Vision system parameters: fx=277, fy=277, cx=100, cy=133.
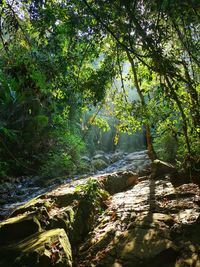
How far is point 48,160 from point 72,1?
9.86 m

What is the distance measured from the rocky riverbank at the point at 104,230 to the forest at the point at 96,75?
0.08 meters

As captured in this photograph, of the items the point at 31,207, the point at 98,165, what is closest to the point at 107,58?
the point at 31,207

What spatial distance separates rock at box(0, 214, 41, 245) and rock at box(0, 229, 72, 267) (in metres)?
0.33

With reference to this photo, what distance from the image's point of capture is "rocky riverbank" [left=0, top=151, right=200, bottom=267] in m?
3.39

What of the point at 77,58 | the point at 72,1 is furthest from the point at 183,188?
the point at 72,1

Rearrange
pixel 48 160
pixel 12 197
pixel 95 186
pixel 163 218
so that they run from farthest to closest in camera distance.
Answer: pixel 48 160, pixel 12 197, pixel 95 186, pixel 163 218

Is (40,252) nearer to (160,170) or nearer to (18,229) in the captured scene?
(18,229)

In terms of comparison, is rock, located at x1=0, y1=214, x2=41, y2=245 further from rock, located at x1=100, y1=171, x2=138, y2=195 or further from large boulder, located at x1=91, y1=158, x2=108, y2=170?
large boulder, located at x1=91, y1=158, x2=108, y2=170

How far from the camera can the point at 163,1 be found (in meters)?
3.57

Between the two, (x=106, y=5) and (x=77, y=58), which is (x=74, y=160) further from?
(x=106, y=5)

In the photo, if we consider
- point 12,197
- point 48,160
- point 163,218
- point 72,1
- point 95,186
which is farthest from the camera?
point 48,160

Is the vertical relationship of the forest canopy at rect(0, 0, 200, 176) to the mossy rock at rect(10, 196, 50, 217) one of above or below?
above

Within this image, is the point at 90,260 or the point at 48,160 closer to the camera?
the point at 90,260

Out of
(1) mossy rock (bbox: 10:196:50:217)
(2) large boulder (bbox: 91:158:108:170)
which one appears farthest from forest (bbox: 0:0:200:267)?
(2) large boulder (bbox: 91:158:108:170)
